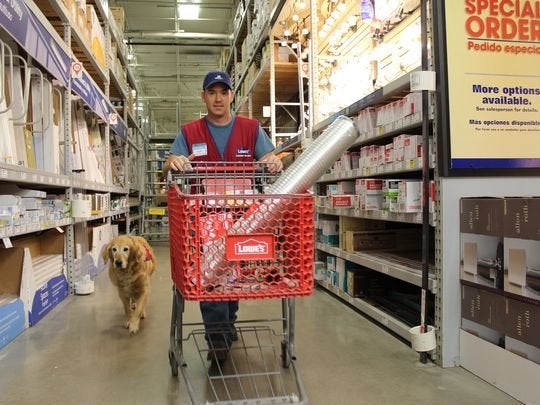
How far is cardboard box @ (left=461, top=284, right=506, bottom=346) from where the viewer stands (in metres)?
1.99

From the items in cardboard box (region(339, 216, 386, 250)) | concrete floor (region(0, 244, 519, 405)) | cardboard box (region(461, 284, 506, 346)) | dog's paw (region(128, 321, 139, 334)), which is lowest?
concrete floor (region(0, 244, 519, 405))

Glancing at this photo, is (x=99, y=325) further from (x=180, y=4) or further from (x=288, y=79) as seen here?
(x=180, y=4)

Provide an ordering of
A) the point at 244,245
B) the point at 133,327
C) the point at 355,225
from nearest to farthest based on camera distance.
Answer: the point at 244,245, the point at 133,327, the point at 355,225

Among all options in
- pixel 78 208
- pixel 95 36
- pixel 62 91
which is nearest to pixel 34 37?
pixel 62 91

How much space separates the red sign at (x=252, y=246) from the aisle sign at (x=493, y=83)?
1.21m

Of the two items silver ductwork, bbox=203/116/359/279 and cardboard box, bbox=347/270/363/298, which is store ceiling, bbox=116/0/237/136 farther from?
silver ductwork, bbox=203/116/359/279

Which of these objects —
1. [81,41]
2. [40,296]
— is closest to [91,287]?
[40,296]

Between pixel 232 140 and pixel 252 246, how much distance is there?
1.06 m

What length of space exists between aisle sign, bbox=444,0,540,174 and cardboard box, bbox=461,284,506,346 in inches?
24.3

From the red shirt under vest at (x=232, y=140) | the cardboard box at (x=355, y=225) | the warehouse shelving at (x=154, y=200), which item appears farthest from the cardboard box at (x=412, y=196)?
the warehouse shelving at (x=154, y=200)

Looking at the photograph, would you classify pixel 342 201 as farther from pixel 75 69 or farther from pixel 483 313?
pixel 75 69

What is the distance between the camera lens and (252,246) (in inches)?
57.8

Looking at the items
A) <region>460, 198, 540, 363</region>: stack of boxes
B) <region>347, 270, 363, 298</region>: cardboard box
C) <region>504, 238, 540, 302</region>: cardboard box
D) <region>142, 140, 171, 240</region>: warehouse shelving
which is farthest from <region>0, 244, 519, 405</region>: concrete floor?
<region>142, 140, 171, 240</region>: warehouse shelving

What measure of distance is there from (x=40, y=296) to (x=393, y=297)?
263 centimetres
